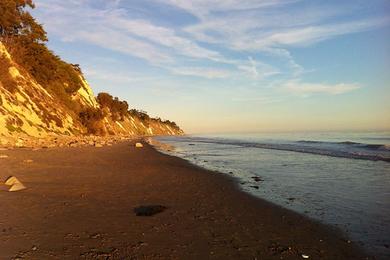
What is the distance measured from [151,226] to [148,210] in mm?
1280

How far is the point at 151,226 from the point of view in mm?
6367

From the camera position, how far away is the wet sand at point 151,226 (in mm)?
5074

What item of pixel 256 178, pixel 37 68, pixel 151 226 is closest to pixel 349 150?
pixel 256 178

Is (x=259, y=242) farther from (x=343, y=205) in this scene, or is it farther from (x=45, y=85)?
(x=45, y=85)

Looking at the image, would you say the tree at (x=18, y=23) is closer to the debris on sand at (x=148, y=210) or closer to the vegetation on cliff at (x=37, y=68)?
the vegetation on cliff at (x=37, y=68)

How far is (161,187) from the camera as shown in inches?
419

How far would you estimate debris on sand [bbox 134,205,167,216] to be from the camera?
24.0 ft

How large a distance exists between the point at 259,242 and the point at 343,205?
381 centimetres

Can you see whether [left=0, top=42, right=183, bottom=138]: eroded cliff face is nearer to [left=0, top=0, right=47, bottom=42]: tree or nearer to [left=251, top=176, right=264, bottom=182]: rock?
[left=0, top=0, right=47, bottom=42]: tree

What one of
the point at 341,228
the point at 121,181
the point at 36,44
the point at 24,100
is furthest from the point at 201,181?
the point at 36,44

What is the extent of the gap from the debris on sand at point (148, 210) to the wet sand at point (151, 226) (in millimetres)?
156

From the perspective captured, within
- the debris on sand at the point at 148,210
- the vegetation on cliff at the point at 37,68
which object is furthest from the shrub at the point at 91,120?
the debris on sand at the point at 148,210

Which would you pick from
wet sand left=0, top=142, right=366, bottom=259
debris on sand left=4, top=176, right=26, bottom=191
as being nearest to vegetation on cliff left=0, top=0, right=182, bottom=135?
debris on sand left=4, top=176, right=26, bottom=191

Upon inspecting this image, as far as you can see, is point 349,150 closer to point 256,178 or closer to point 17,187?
point 256,178
